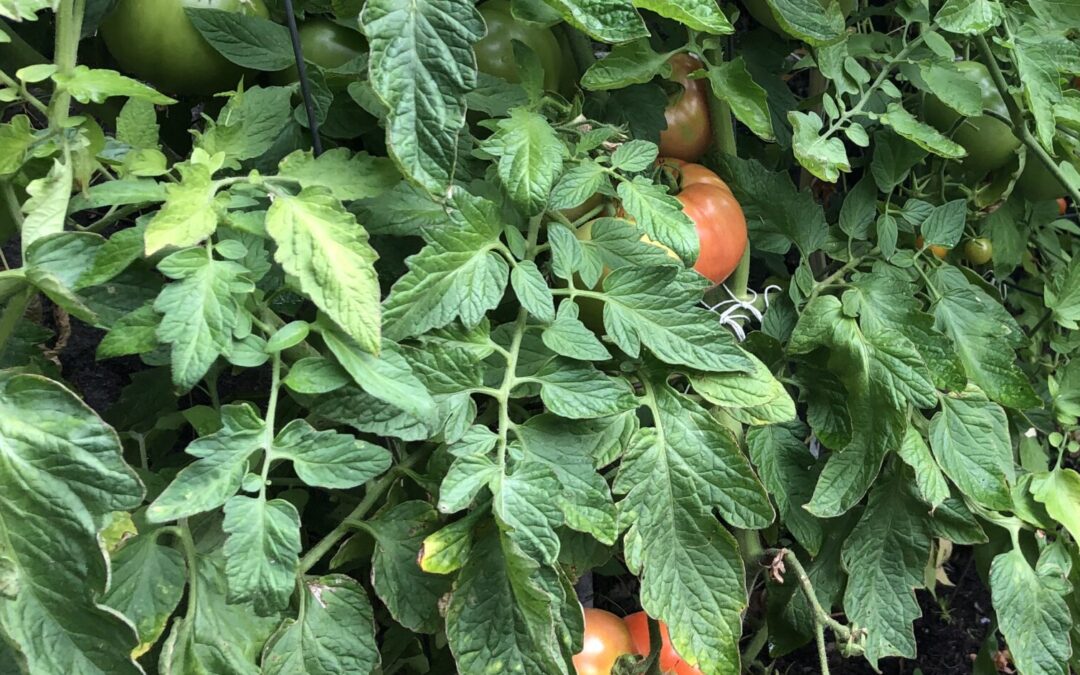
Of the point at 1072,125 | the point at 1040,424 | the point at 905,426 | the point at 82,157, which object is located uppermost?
the point at 82,157

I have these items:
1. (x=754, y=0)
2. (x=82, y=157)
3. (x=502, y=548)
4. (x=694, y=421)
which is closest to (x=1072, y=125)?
(x=754, y=0)

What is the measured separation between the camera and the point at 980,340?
74cm

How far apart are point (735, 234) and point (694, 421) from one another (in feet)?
0.67

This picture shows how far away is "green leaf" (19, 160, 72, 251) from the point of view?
432 millimetres

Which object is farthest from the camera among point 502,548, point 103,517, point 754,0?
point 754,0

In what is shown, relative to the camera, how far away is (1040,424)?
3.04 feet

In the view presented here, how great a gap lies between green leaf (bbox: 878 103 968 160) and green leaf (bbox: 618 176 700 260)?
24 cm

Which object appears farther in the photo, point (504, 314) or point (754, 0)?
point (754, 0)

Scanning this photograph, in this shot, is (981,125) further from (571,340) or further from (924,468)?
(571,340)

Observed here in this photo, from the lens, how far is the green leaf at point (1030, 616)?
722 mm

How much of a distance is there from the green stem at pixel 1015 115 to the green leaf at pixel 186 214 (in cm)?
67

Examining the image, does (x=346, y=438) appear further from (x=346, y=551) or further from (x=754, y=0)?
(x=754, y=0)

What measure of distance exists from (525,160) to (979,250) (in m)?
0.63

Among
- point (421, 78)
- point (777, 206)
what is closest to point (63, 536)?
point (421, 78)
